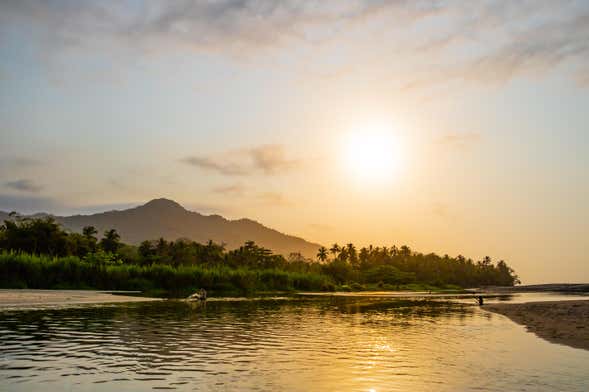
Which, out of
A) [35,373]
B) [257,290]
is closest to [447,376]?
[35,373]

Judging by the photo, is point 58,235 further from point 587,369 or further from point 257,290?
point 587,369

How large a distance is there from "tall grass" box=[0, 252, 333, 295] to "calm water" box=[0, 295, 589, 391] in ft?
115

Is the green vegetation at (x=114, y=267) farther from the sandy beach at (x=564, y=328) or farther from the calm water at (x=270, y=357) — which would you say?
the sandy beach at (x=564, y=328)

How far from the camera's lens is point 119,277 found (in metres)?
75.7

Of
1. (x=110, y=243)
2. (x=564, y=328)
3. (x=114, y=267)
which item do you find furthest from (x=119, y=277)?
(x=564, y=328)

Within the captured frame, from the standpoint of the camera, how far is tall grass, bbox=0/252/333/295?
64125 mm

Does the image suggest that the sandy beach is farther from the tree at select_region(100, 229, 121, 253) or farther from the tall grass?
the tree at select_region(100, 229, 121, 253)

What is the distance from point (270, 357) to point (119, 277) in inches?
2398

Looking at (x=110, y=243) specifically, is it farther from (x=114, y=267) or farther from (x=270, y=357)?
(x=270, y=357)

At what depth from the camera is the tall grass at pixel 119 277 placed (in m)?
64.1

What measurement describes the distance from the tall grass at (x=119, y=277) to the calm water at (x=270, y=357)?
3494cm

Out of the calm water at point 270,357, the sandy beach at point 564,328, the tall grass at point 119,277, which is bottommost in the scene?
the calm water at point 270,357

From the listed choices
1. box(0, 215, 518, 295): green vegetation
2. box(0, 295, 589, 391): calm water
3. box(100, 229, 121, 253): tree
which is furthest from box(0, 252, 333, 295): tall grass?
box(100, 229, 121, 253): tree

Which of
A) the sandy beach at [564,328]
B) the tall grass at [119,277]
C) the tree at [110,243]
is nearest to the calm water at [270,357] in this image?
the sandy beach at [564,328]
